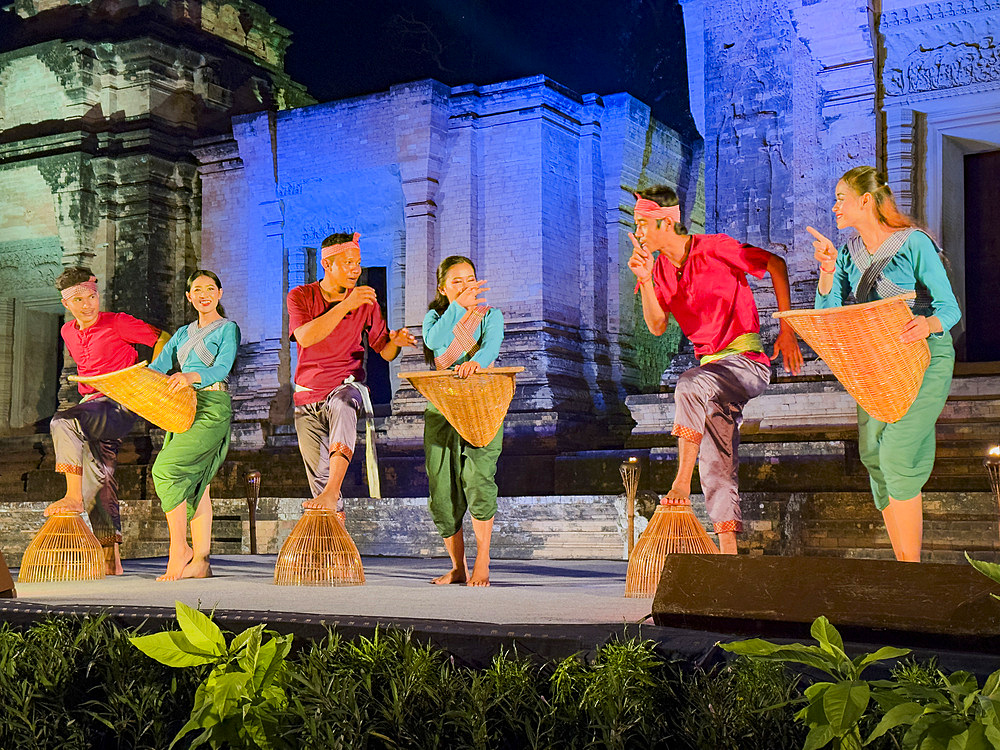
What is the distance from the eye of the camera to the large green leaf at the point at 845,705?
148 centimetres

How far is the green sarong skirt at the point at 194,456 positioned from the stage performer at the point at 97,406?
0.71m

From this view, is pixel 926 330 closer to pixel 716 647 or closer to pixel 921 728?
pixel 716 647

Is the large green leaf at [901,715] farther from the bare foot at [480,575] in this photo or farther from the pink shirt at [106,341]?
the pink shirt at [106,341]

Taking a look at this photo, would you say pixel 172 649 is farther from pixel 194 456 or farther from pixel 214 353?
pixel 214 353

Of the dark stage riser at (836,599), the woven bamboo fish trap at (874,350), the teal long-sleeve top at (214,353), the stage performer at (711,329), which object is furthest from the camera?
the teal long-sleeve top at (214,353)

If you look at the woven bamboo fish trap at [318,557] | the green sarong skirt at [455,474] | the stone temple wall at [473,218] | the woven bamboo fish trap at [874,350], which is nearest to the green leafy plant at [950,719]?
the woven bamboo fish trap at [874,350]

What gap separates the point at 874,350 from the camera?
4.55 meters

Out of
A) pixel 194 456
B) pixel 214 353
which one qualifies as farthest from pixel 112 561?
pixel 214 353

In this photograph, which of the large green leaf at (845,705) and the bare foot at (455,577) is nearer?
the large green leaf at (845,705)

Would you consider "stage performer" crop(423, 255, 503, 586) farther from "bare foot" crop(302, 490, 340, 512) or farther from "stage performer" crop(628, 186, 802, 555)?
"stage performer" crop(628, 186, 802, 555)

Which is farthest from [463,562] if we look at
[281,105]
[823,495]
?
[281,105]

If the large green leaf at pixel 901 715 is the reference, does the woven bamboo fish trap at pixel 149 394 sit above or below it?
above

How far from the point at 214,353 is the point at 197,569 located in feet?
4.16

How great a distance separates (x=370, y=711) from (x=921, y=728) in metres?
1.45
